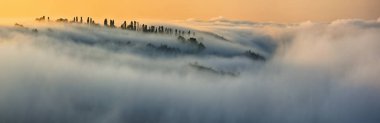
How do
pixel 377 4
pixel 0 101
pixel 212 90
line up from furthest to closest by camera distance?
pixel 377 4
pixel 212 90
pixel 0 101

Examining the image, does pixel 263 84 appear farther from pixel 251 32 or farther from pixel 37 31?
pixel 37 31

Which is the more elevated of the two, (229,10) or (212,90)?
(229,10)

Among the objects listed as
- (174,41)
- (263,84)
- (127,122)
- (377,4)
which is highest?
(377,4)

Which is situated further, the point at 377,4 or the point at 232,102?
the point at 377,4

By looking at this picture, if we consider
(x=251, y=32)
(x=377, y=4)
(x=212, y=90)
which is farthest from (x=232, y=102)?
(x=377, y=4)

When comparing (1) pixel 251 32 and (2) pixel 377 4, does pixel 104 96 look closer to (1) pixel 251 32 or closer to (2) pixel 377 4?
(1) pixel 251 32

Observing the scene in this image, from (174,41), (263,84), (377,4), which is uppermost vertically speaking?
(377,4)

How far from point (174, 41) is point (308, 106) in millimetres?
921

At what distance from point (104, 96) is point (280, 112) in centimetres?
106

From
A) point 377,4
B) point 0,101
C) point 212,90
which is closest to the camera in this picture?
point 0,101

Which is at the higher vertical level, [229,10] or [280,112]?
[229,10]

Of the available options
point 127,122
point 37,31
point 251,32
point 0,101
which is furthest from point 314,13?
point 0,101

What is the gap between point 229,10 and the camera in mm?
3695

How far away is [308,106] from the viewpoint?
367 centimetres
